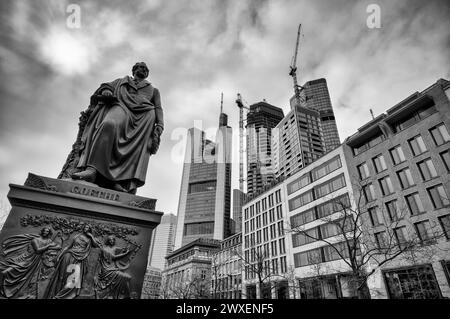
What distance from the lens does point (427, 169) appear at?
97.2ft

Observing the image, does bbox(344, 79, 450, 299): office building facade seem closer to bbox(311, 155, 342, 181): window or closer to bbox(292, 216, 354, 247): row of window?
bbox(311, 155, 342, 181): window

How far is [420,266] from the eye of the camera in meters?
27.0

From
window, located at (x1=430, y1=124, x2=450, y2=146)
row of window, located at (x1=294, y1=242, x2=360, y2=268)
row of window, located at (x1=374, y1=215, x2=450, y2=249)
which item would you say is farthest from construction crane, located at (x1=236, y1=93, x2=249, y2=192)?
window, located at (x1=430, y1=124, x2=450, y2=146)

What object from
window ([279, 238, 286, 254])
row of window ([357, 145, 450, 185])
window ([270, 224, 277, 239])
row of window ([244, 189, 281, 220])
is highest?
row of window ([244, 189, 281, 220])

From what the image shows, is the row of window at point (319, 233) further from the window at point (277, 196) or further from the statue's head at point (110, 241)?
the statue's head at point (110, 241)

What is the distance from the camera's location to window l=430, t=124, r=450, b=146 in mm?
28577

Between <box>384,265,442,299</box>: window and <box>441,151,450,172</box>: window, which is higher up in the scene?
<box>441,151,450,172</box>: window

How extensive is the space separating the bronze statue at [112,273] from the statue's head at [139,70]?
4.03 metres

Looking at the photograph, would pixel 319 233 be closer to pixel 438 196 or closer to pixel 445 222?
pixel 445 222

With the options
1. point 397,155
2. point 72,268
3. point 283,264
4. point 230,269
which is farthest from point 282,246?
point 72,268

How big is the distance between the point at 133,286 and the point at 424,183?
35.6 m

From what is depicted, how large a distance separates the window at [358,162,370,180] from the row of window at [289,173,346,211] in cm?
274

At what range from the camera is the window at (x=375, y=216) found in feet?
108

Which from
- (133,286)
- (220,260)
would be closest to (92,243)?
(133,286)
